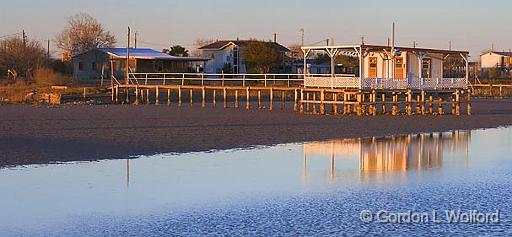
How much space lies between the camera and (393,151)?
24.2 metres

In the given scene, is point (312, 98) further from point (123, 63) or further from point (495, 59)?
point (495, 59)

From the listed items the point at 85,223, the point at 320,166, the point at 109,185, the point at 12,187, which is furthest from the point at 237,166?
the point at 85,223

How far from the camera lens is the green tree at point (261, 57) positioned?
3300 inches

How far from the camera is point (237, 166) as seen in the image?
1997 cm

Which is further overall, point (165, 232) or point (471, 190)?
point (471, 190)

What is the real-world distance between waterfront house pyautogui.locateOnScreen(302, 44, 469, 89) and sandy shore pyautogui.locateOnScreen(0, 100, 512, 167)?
72.3 inches

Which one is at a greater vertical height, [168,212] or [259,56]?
[259,56]

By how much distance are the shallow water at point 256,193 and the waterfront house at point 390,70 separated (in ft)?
56.2

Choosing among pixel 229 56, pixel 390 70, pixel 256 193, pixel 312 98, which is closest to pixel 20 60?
pixel 229 56

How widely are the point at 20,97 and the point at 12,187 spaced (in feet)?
138

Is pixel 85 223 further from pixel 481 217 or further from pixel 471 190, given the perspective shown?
pixel 471 190

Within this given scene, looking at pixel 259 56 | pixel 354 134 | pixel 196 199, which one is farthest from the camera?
pixel 259 56

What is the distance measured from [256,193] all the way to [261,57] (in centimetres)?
6862

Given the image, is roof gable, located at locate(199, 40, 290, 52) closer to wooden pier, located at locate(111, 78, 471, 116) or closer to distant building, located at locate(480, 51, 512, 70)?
wooden pier, located at locate(111, 78, 471, 116)
